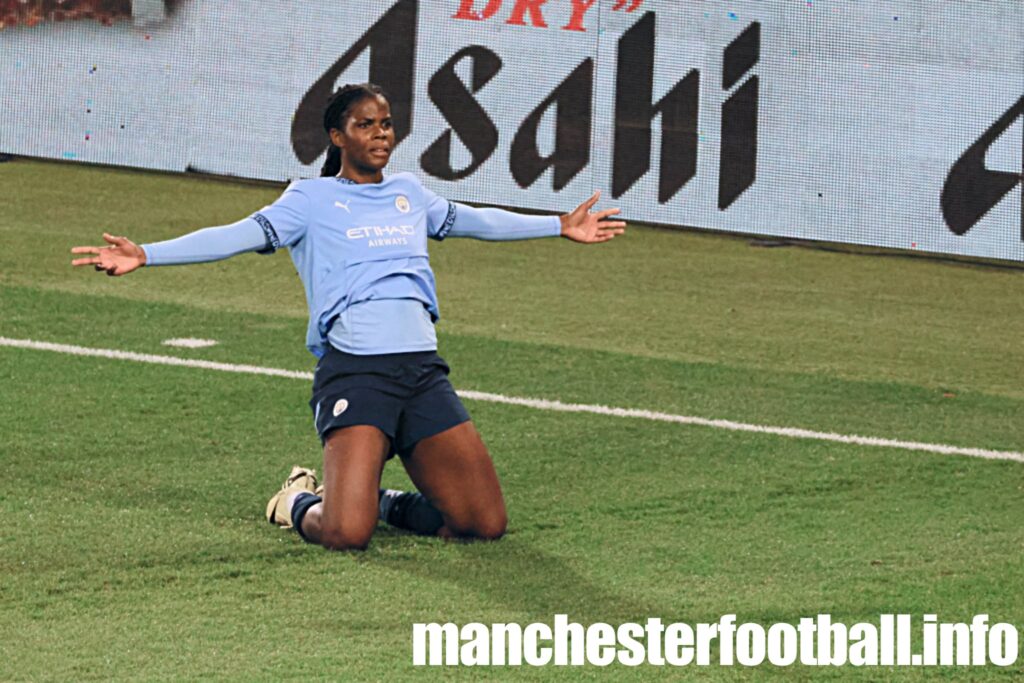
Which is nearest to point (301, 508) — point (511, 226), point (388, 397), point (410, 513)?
point (410, 513)

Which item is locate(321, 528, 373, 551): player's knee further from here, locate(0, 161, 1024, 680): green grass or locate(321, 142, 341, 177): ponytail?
locate(321, 142, 341, 177): ponytail

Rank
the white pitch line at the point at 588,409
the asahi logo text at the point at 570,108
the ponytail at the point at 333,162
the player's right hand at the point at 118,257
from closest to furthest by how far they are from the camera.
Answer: the player's right hand at the point at 118,257, the ponytail at the point at 333,162, the white pitch line at the point at 588,409, the asahi logo text at the point at 570,108

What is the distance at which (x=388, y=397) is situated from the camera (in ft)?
24.1

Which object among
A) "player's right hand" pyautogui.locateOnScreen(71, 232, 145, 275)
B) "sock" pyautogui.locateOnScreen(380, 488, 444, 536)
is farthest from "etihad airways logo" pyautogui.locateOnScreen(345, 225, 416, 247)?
"sock" pyautogui.locateOnScreen(380, 488, 444, 536)

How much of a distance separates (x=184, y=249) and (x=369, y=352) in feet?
2.58

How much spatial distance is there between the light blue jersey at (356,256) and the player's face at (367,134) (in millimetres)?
105

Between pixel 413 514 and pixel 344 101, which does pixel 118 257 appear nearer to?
pixel 344 101

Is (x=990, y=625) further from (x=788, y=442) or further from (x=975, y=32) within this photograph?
(x=975, y=32)

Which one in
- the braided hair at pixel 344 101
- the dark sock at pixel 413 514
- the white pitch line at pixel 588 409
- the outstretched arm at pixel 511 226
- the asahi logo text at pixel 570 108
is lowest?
the dark sock at pixel 413 514

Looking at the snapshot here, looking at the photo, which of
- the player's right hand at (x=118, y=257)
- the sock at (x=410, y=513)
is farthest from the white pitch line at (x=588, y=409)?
the player's right hand at (x=118, y=257)

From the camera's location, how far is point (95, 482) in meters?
8.16

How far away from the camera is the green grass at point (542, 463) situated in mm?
6520

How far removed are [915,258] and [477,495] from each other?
850 cm

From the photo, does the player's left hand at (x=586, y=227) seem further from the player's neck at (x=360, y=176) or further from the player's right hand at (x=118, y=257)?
the player's right hand at (x=118, y=257)
